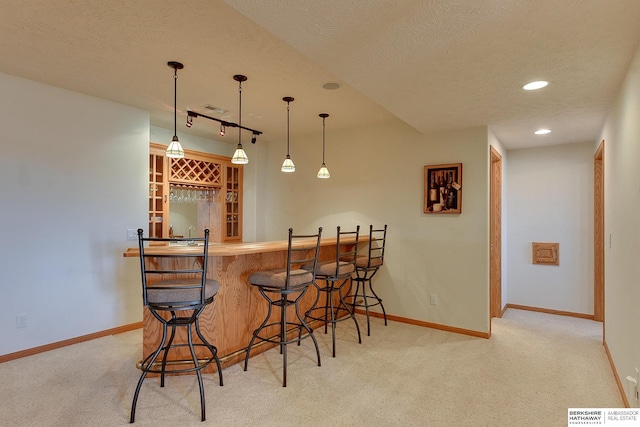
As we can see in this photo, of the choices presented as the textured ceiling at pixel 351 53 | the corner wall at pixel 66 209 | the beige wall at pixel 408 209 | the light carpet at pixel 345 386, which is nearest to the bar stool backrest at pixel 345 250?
the beige wall at pixel 408 209

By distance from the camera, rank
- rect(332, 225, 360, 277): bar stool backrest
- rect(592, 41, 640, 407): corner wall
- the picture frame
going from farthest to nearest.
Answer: the picture frame < rect(332, 225, 360, 277): bar stool backrest < rect(592, 41, 640, 407): corner wall

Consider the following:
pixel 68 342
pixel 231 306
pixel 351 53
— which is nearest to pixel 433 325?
pixel 231 306

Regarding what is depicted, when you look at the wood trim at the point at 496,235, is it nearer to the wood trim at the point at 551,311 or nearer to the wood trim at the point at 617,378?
the wood trim at the point at 551,311

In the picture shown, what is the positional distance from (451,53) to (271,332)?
277 centimetres

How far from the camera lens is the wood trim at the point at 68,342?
3024 mm

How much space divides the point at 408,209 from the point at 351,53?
8.11 ft

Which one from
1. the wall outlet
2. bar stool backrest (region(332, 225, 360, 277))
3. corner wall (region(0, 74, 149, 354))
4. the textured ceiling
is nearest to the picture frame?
the textured ceiling

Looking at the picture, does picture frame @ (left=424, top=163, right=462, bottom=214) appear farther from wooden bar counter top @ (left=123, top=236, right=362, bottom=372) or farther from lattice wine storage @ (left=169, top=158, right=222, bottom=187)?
lattice wine storage @ (left=169, top=158, right=222, bottom=187)

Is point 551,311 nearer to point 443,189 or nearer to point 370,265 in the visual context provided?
point 443,189

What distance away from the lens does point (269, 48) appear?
2461mm

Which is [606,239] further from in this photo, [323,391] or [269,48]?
[269,48]

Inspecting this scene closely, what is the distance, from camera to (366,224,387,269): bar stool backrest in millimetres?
3943

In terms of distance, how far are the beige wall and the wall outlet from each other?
10.5ft

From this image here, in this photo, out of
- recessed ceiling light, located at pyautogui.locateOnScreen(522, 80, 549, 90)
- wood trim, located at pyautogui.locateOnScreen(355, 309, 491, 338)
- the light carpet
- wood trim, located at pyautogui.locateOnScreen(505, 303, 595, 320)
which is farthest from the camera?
wood trim, located at pyautogui.locateOnScreen(505, 303, 595, 320)
